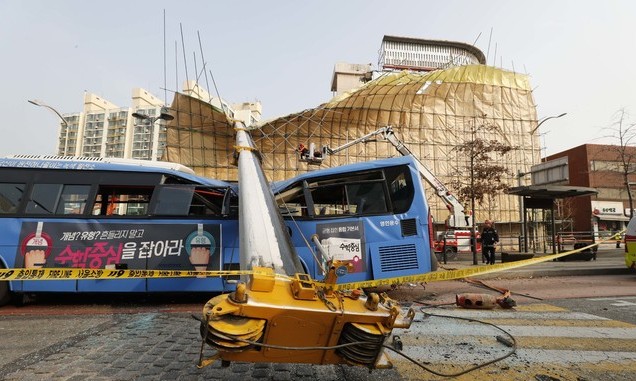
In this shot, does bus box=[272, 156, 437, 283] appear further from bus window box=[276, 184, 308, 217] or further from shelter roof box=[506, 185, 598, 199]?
shelter roof box=[506, 185, 598, 199]

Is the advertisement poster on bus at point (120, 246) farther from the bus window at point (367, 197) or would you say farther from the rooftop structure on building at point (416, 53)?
the rooftop structure on building at point (416, 53)

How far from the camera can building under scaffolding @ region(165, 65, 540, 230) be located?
27422mm

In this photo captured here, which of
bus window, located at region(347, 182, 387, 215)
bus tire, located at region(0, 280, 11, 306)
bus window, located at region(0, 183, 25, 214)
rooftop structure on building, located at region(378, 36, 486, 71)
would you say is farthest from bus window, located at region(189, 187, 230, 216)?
rooftop structure on building, located at region(378, 36, 486, 71)

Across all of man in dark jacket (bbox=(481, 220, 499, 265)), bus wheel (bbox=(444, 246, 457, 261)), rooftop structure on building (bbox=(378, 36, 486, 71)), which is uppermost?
rooftop structure on building (bbox=(378, 36, 486, 71))

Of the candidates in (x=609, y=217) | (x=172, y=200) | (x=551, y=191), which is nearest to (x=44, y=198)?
(x=172, y=200)

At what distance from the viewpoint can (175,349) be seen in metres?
4.09

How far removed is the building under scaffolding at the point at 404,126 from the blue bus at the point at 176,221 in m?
20.3

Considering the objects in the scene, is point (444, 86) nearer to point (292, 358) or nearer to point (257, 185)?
point (257, 185)

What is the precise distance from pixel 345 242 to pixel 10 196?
659cm

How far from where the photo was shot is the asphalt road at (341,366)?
3410 mm

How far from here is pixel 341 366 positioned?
3574 millimetres

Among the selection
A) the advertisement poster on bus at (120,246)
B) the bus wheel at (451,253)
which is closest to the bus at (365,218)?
the advertisement poster on bus at (120,246)

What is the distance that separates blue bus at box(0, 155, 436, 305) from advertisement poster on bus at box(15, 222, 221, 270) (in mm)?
19

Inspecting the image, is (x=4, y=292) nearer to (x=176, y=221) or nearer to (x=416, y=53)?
(x=176, y=221)
